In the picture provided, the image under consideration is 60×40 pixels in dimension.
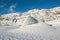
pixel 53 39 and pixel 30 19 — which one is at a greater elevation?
pixel 30 19

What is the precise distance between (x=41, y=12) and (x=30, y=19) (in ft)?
38.2

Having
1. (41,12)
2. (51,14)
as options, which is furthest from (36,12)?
(51,14)

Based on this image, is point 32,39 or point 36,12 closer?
point 32,39

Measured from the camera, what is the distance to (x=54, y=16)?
19594 millimetres

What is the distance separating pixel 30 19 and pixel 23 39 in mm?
4931

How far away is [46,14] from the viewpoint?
20.1 m

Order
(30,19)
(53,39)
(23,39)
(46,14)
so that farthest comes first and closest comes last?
(46,14) → (30,19) → (53,39) → (23,39)

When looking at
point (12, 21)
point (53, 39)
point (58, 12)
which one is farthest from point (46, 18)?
point (53, 39)

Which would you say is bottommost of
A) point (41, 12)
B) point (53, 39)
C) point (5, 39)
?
point (53, 39)

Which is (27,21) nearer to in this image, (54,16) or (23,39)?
(23,39)

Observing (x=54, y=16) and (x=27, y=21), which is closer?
(x=27, y=21)

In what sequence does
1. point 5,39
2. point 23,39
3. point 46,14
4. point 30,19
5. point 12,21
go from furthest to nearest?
point 46,14 < point 12,21 < point 30,19 < point 23,39 < point 5,39

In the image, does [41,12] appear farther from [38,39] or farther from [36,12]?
[38,39]

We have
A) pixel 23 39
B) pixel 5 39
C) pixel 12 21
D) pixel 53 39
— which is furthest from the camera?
pixel 12 21
